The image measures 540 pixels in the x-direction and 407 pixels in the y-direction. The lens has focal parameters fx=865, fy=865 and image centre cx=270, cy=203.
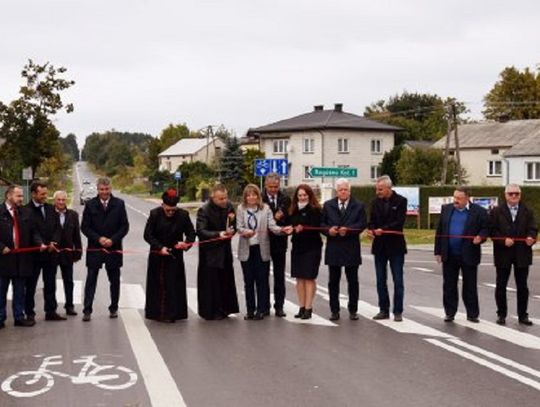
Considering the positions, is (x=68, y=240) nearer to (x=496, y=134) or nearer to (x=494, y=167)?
(x=494, y=167)

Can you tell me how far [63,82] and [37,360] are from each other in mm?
37581

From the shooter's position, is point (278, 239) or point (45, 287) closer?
point (45, 287)

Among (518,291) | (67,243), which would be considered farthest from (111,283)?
(518,291)

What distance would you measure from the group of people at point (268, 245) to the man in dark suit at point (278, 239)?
0.05 feet

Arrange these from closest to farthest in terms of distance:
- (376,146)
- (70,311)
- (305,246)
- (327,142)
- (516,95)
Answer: (305,246) → (70,311) → (327,142) → (376,146) → (516,95)

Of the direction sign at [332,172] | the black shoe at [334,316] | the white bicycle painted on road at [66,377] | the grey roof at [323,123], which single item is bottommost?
the black shoe at [334,316]

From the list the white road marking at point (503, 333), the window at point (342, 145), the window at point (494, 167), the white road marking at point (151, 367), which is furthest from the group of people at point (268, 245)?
the window at point (342, 145)

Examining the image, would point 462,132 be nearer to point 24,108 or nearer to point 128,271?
point 24,108

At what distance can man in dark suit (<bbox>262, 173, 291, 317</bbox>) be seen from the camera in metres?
11.8

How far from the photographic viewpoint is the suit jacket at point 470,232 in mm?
11500

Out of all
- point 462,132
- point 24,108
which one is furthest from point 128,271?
point 462,132

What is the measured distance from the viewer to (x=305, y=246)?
11.7 m

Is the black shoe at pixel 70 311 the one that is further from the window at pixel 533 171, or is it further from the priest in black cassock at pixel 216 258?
the window at pixel 533 171

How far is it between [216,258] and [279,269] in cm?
89
